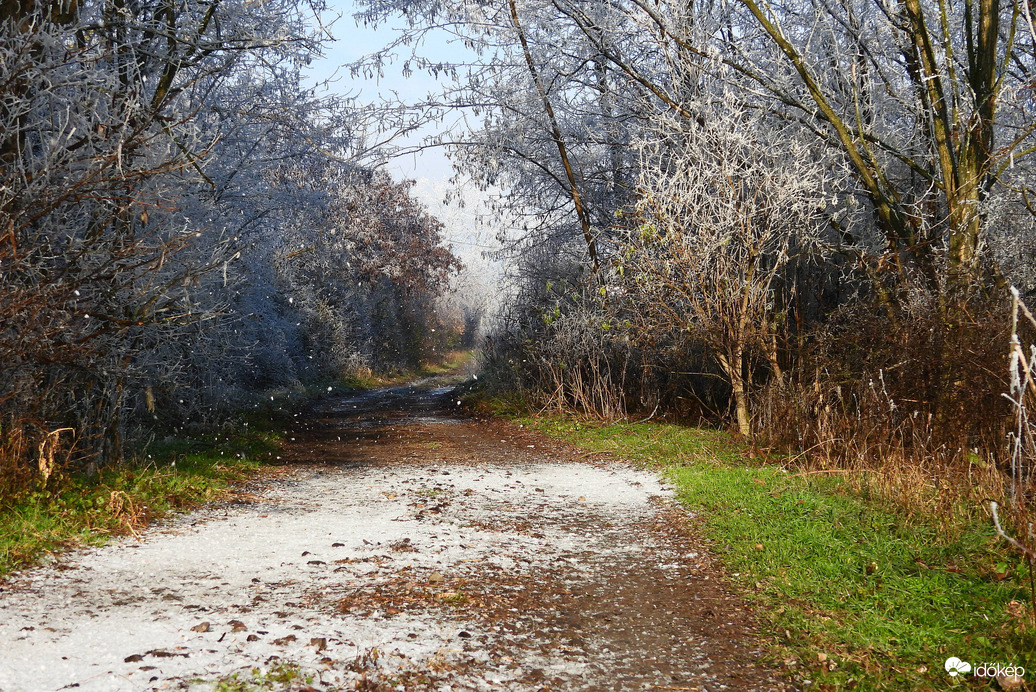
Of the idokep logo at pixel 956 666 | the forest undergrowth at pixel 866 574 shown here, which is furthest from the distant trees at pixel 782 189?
the idokep logo at pixel 956 666

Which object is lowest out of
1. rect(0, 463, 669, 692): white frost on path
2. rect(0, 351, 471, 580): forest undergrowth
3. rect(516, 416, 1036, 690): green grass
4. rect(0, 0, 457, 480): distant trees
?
rect(516, 416, 1036, 690): green grass

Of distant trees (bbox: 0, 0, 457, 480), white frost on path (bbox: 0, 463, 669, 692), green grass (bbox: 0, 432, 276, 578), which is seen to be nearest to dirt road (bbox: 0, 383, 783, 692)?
white frost on path (bbox: 0, 463, 669, 692)

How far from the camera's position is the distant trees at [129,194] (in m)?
6.66

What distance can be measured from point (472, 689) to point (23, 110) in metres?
6.11

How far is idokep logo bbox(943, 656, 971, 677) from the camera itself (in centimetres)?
386

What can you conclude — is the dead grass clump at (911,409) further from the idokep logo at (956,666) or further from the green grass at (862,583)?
the idokep logo at (956,666)

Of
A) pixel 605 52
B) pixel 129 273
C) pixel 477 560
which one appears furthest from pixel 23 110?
pixel 605 52

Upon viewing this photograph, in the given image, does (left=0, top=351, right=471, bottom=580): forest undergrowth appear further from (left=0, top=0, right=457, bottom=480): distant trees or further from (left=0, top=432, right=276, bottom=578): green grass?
(left=0, top=0, right=457, bottom=480): distant trees

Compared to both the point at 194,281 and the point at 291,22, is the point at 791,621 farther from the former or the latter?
the point at 291,22

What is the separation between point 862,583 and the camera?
5344 millimetres

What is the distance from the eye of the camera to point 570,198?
53.6 ft

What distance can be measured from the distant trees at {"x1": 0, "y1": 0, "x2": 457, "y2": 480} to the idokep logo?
643 cm

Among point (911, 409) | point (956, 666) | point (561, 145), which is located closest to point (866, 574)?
point (956, 666)

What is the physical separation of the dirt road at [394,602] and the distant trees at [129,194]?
194 cm
